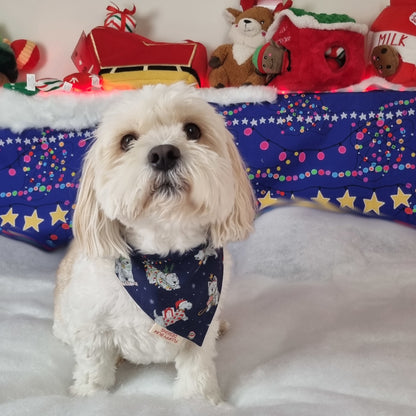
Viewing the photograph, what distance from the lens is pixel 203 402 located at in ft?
4.00

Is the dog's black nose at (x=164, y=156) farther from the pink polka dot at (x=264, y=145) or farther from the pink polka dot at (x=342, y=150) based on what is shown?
the pink polka dot at (x=342, y=150)

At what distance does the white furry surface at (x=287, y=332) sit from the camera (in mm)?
1203

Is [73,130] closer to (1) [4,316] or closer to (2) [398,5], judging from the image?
(1) [4,316]

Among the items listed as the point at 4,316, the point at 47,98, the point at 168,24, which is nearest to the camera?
the point at 4,316

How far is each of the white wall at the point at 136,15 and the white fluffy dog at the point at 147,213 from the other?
1.47 m

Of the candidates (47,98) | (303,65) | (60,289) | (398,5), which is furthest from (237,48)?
(60,289)

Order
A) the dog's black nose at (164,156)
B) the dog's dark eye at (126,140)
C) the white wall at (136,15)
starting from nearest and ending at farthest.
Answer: the dog's black nose at (164,156) → the dog's dark eye at (126,140) → the white wall at (136,15)

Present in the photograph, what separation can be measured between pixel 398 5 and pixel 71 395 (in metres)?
2.32

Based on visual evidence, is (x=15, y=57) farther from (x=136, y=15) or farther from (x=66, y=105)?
(x=136, y=15)

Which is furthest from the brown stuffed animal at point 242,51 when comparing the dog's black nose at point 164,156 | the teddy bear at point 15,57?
the dog's black nose at point 164,156

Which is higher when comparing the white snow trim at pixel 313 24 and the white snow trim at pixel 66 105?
the white snow trim at pixel 313 24

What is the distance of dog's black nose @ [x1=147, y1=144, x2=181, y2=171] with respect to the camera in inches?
36.8

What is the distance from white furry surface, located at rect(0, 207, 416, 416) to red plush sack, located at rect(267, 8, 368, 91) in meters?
0.67

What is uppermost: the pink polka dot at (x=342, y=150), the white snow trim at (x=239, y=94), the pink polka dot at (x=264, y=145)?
the white snow trim at (x=239, y=94)
